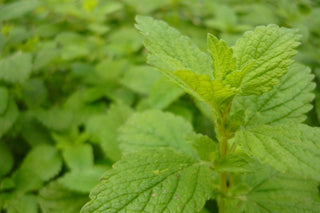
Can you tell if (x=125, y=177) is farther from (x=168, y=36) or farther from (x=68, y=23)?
(x=68, y=23)

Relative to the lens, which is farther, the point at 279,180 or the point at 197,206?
the point at 279,180

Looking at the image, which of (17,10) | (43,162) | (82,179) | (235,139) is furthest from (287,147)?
(17,10)

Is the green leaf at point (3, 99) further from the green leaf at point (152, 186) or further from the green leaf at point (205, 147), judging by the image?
the green leaf at point (205, 147)

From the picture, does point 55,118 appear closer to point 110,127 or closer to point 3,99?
point 3,99

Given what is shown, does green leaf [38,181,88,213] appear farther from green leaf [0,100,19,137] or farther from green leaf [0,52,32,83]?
green leaf [0,52,32,83]

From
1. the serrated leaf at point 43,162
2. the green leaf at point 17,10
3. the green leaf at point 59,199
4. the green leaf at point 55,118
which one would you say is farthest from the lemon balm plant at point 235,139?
the green leaf at point 17,10

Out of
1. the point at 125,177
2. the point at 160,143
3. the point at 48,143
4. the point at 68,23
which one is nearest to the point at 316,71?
the point at 160,143

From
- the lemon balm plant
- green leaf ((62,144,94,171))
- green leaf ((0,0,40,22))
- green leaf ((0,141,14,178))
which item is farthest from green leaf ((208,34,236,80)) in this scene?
green leaf ((0,0,40,22))
